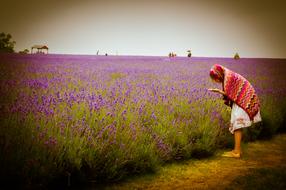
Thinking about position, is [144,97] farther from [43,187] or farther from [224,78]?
[43,187]

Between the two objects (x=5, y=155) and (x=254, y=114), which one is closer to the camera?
(x=5, y=155)

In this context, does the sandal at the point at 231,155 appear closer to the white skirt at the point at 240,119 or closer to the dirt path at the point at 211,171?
the dirt path at the point at 211,171

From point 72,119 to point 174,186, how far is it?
1212mm

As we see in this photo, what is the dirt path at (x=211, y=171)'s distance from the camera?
2.78 metres

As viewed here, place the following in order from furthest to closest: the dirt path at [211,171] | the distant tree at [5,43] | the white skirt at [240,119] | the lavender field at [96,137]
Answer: the distant tree at [5,43] → the white skirt at [240,119] → the dirt path at [211,171] → the lavender field at [96,137]

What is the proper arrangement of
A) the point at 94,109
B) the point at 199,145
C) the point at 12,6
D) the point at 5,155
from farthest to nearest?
1. the point at 12,6
2. the point at 199,145
3. the point at 94,109
4. the point at 5,155

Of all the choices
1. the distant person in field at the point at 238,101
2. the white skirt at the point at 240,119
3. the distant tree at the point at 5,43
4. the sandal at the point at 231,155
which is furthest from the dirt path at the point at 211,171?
the distant tree at the point at 5,43

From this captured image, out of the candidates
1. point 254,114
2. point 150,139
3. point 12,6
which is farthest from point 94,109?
point 12,6

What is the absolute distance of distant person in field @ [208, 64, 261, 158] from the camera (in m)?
3.77

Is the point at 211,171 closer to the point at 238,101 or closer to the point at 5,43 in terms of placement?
the point at 238,101

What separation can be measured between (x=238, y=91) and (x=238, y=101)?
0.14 m

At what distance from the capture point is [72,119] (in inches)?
114

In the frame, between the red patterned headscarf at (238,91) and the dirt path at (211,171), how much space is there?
1.98 ft

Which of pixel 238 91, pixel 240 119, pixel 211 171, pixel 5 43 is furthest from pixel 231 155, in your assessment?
pixel 5 43
